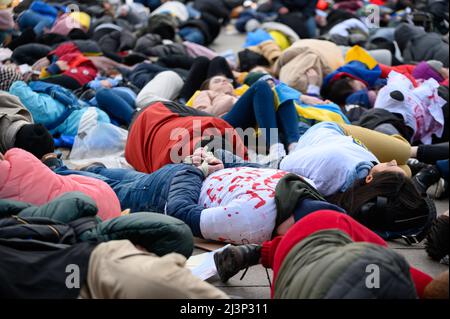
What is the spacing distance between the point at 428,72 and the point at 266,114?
2105mm

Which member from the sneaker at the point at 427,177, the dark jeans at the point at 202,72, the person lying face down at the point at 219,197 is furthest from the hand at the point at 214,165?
the dark jeans at the point at 202,72

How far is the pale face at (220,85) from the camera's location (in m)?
6.13

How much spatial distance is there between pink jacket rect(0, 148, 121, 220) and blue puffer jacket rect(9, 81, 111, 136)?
2.03 meters

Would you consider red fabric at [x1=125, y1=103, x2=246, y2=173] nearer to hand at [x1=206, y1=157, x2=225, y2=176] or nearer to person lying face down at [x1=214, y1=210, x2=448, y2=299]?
hand at [x1=206, y1=157, x2=225, y2=176]

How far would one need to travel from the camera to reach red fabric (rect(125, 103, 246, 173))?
4.62 m

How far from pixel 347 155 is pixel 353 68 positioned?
293cm

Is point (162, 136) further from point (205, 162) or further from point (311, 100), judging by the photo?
point (311, 100)

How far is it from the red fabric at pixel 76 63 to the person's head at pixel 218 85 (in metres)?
1.21

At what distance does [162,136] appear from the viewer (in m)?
4.76

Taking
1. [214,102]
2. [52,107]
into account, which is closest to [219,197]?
[214,102]

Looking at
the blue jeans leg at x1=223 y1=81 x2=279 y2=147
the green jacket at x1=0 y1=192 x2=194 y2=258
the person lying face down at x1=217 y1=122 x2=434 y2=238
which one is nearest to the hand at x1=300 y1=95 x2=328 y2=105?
the blue jeans leg at x1=223 y1=81 x2=279 y2=147
